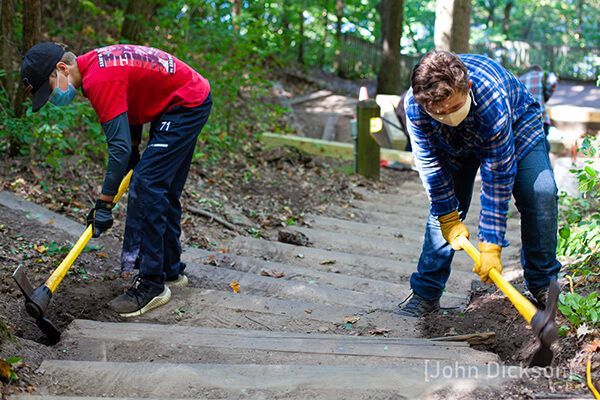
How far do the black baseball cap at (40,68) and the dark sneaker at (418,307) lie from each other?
2.51 meters

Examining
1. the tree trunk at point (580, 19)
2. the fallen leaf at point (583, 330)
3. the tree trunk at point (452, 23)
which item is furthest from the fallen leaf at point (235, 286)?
the tree trunk at point (580, 19)

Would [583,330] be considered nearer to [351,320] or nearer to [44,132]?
[351,320]

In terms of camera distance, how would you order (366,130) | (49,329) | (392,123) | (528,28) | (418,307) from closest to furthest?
(49,329), (418,307), (366,130), (392,123), (528,28)

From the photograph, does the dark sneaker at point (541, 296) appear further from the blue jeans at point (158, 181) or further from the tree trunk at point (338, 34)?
the tree trunk at point (338, 34)

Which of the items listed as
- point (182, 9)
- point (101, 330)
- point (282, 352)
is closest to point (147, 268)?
point (101, 330)

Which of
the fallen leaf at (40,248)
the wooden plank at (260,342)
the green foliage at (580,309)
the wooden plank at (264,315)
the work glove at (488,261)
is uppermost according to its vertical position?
the work glove at (488,261)

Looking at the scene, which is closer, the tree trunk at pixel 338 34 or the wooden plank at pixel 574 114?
the wooden plank at pixel 574 114

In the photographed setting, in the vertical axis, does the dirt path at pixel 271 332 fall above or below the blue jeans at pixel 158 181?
below

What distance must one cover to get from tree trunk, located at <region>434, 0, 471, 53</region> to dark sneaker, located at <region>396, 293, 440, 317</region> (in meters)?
7.02

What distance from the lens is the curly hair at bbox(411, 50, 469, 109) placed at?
3.19 meters

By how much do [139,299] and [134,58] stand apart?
1.48 meters

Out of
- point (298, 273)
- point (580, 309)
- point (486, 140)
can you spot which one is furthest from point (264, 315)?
point (580, 309)

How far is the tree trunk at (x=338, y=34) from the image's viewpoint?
74.9 feet

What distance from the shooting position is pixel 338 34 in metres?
23.2
